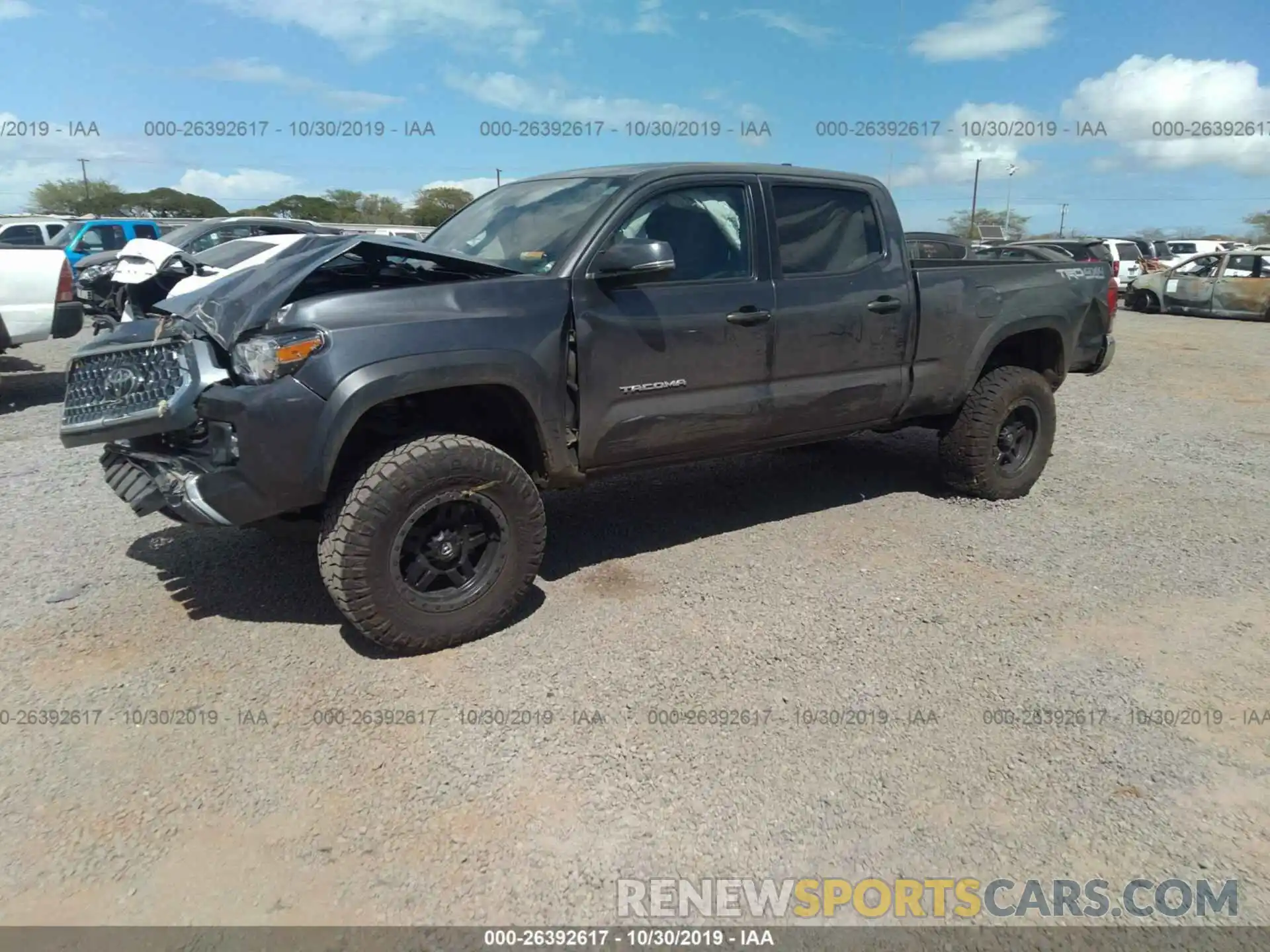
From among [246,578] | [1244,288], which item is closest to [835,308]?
[246,578]

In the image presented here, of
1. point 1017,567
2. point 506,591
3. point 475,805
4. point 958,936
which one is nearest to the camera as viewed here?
point 958,936

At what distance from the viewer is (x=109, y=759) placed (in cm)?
281

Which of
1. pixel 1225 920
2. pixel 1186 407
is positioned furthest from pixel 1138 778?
pixel 1186 407

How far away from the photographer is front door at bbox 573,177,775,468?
12.3 ft

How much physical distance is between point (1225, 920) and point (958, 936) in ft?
2.34

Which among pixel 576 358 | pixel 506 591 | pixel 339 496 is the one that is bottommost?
pixel 506 591

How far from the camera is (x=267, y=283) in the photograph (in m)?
3.35

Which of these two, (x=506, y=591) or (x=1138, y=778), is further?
(x=506, y=591)

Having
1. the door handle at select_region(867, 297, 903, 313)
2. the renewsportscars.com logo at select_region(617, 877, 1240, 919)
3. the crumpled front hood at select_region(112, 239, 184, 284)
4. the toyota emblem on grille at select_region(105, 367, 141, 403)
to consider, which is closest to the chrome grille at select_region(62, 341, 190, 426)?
the toyota emblem on grille at select_region(105, 367, 141, 403)

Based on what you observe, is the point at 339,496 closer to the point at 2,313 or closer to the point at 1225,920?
the point at 1225,920

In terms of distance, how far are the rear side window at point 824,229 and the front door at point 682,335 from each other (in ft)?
0.62

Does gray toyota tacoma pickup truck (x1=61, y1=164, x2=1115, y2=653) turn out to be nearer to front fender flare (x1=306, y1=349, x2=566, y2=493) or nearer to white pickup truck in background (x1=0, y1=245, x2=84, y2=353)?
front fender flare (x1=306, y1=349, x2=566, y2=493)

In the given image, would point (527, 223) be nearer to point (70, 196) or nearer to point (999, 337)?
point (999, 337)

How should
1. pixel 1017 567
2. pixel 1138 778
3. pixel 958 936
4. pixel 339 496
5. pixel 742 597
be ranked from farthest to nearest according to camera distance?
pixel 1017 567 < pixel 742 597 < pixel 339 496 < pixel 1138 778 < pixel 958 936
